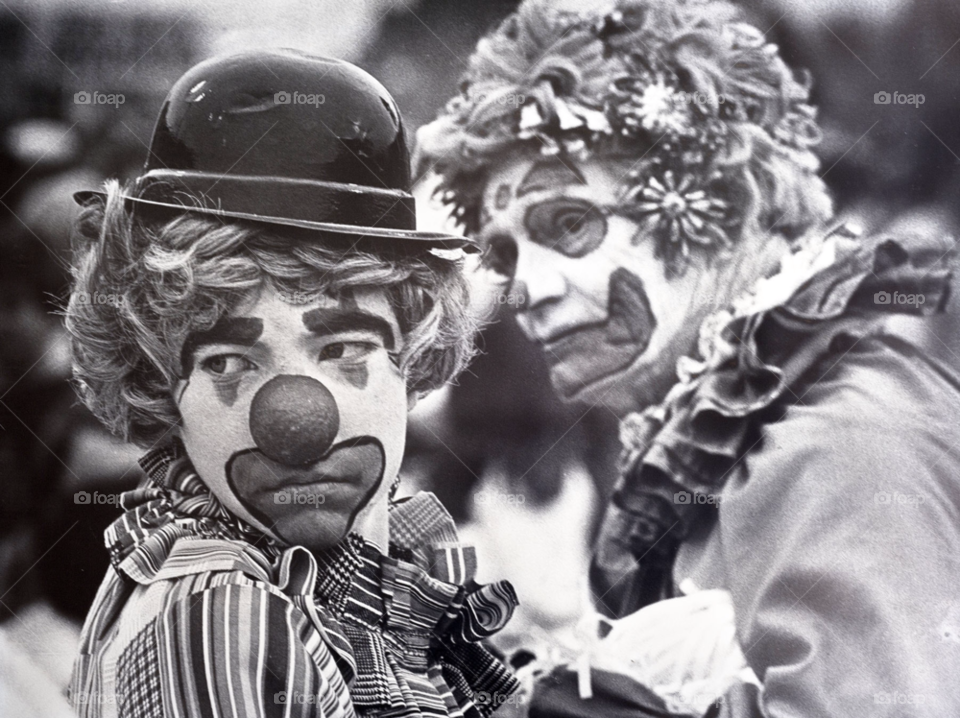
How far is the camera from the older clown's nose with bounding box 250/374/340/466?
2.68 m

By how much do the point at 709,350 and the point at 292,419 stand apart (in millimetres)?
1423

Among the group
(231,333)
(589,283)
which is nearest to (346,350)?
(231,333)

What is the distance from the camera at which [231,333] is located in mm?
2688

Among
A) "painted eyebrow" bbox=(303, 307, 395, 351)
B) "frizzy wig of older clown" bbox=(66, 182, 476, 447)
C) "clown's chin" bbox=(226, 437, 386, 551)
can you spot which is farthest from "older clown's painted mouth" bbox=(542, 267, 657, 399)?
"clown's chin" bbox=(226, 437, 386, 551)

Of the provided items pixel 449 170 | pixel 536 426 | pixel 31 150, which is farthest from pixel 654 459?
pixel 31 150

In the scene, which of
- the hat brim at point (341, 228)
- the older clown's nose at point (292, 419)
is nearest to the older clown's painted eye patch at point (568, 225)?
the hat brim at point (341, 228)

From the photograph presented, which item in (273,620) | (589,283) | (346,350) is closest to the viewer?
(273,620)

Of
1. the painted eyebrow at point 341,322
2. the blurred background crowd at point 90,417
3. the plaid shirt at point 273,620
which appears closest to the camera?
the plaid shirt at point 273,620

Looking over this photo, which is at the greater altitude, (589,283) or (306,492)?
(589,283)

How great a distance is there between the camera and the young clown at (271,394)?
2.67 metres

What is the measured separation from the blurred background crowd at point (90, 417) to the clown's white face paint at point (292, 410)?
0.72 ft

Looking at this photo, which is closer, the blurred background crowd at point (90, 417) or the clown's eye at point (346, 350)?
the clown's eye at point (346, 350)

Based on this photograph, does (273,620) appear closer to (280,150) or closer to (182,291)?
(182,291)

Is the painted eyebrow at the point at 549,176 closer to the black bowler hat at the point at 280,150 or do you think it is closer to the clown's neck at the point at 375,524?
the black bowler hat at the point at 280,150
